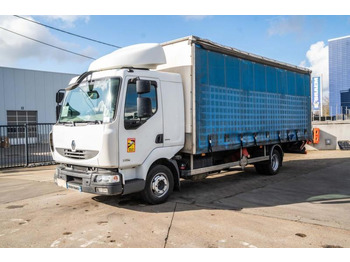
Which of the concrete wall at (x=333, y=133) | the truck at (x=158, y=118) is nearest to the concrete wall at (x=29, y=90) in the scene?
the truck at (x=158, y=118)

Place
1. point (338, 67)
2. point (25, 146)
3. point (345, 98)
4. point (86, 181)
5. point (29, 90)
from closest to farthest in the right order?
point (86, 181) < point (25, 146) < point (29, 90) < point (345, 98) < point (338, 67)

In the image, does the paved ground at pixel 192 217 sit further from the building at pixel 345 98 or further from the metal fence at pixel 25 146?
the building at pixel 345 98

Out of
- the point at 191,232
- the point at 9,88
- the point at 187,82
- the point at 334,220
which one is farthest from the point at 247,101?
the point at 9,88

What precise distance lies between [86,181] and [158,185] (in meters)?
1.50

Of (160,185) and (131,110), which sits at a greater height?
(131,110)

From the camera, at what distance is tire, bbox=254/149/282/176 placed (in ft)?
33.1

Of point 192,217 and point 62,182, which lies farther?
point 62,182

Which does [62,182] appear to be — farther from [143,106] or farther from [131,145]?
[143,106]

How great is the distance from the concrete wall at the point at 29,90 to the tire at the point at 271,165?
2106 centimetres

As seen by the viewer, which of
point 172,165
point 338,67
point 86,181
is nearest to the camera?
point 86,181

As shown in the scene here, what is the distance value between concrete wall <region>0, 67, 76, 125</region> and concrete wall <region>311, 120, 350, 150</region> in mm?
21195

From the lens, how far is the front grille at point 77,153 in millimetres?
5798

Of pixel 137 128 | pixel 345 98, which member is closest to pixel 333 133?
pixel 137 128

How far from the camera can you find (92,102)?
6109 millimetres
